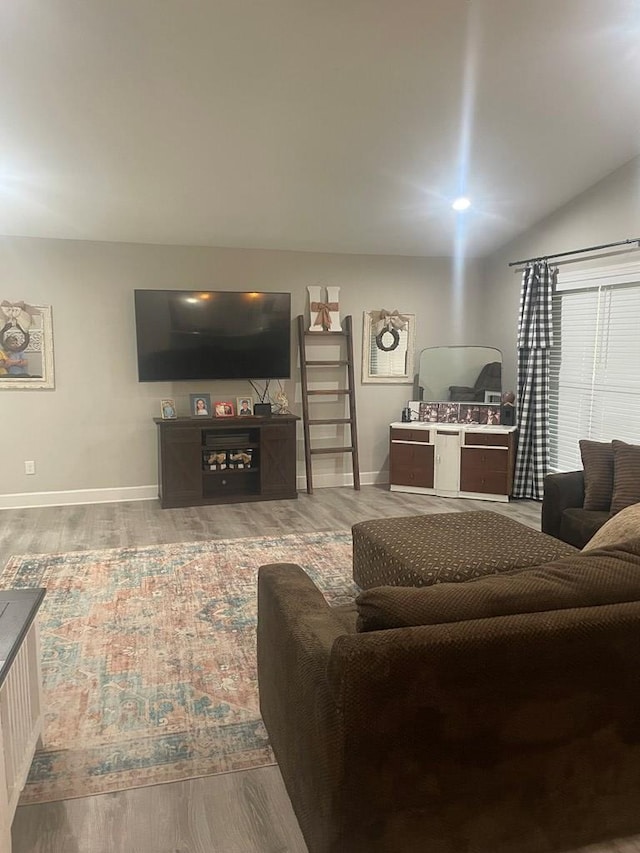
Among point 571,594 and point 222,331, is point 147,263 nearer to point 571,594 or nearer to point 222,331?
point 222,331

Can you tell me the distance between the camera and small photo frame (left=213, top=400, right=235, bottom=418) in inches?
223

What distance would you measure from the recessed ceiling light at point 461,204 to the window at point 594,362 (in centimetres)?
102

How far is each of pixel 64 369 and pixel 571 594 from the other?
485 centimetres

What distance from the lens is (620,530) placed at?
229cm

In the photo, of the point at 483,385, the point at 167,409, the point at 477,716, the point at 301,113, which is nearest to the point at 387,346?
the point at 483,385

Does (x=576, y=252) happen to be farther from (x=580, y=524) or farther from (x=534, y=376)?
(x=580, y=524)

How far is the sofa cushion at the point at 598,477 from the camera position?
146 inches

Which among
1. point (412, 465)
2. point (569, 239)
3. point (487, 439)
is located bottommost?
point (412, 465)

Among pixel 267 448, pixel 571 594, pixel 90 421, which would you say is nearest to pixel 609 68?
pixel 571 594

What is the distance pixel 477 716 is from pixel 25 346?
4.92m

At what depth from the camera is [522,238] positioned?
5.76 metres

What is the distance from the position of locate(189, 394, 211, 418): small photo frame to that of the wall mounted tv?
7.3 inches

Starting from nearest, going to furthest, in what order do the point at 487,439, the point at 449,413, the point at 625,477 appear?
the point at 625,477
the point at 487,439
the point at 449,413

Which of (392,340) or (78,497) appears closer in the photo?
(78,497)
